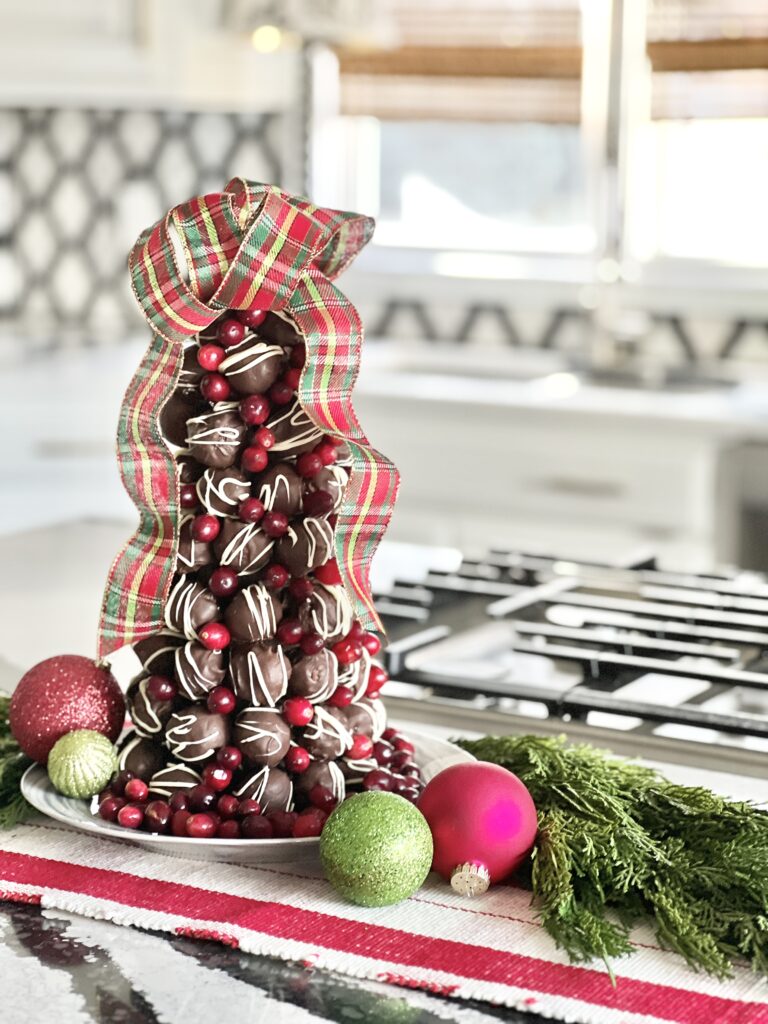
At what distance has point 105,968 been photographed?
2.23ft

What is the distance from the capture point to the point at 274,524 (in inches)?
31.9

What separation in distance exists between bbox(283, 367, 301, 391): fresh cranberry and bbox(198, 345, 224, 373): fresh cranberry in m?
0.04

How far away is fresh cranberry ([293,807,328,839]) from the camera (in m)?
0.78

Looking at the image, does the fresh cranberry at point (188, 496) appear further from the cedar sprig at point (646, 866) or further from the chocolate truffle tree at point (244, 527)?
the cedar sprig at point (646, 866)

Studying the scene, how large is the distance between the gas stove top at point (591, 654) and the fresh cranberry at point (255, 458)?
0.33 meters

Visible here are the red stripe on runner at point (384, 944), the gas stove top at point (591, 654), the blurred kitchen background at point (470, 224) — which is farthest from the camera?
the blurred kitchen background at point (470, 224)

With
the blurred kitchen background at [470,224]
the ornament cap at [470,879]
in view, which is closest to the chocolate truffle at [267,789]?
the ornament cap at [470,879]

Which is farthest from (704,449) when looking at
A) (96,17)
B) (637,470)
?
(96,17)

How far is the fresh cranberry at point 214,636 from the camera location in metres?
0.80

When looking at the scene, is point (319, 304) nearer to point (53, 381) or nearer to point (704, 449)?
point (704, 449)

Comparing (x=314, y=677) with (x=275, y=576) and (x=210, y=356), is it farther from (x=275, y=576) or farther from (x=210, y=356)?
(x=210, y=356)

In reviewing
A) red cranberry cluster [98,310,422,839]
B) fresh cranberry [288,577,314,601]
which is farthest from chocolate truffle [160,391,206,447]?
fresh cranberry [288,577,314,601]

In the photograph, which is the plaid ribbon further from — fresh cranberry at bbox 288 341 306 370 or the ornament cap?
the ornament cap

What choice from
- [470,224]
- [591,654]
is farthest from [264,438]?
[470,224]
